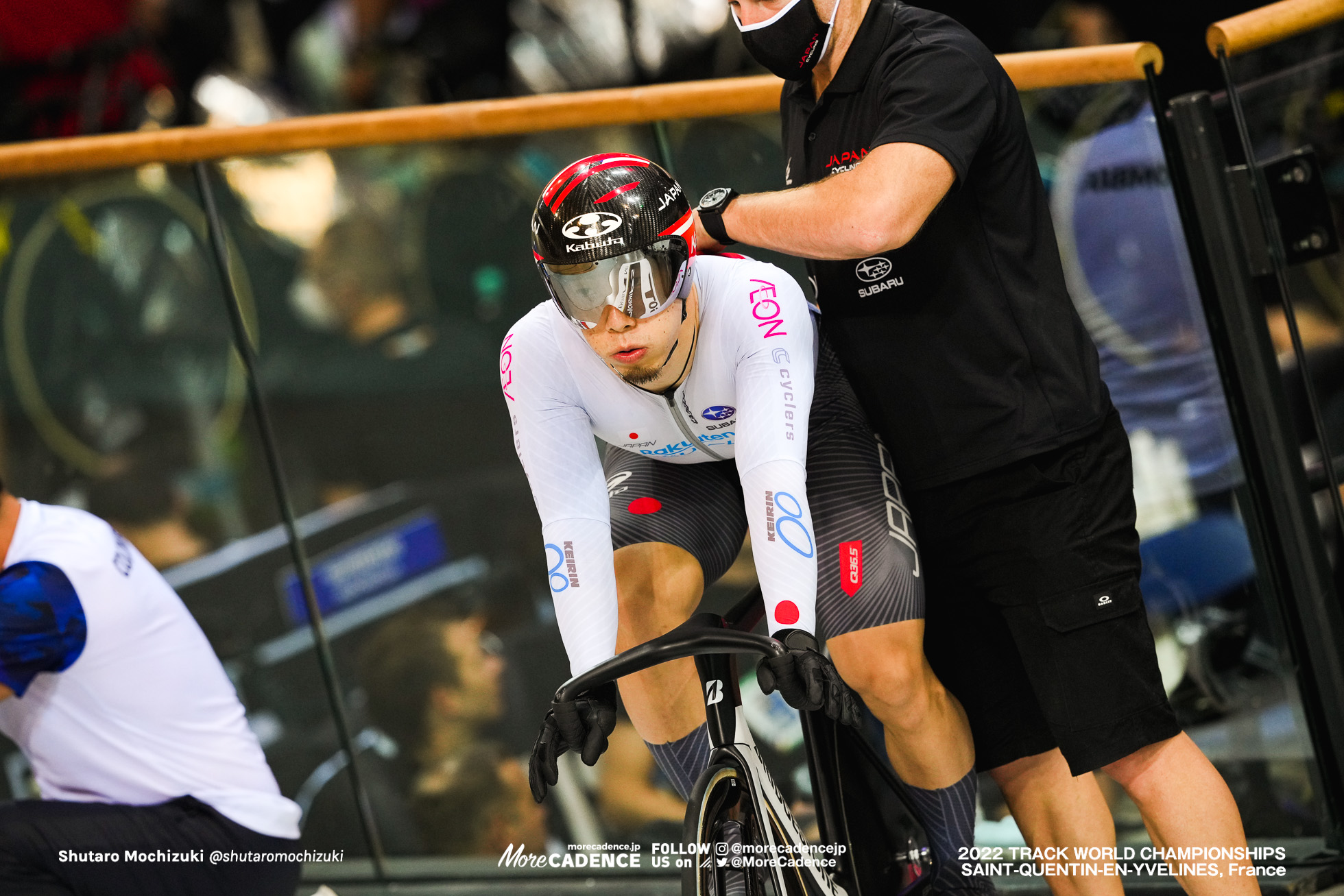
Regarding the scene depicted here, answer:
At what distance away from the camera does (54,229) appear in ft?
14.8

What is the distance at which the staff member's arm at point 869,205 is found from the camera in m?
2.19

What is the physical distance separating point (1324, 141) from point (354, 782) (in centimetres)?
321

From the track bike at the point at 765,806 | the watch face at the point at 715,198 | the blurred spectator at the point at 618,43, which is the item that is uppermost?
the blurred spectator at the point at 618,43

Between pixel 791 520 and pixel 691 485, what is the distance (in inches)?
16.2

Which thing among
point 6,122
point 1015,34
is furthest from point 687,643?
point 6,122

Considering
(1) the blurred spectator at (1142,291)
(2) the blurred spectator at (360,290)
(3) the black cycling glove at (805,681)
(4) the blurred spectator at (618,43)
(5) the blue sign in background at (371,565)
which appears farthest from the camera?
(4) the blurred spectator at (618,43)

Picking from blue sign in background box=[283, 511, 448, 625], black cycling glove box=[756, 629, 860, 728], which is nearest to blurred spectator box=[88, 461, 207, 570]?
blue sign in background box=[283, 511, 448, 625]

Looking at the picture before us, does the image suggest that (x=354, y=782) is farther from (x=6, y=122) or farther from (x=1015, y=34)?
(x=6, y=122)

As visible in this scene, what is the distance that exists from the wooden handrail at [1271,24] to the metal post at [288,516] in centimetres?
275

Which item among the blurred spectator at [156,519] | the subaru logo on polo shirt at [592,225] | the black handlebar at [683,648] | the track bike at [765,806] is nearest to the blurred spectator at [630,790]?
the track bike at [765,806]

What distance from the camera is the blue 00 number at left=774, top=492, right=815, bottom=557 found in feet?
7.12

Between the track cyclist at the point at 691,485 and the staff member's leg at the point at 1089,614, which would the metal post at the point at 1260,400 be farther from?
the track cyclist at the point at 691,485

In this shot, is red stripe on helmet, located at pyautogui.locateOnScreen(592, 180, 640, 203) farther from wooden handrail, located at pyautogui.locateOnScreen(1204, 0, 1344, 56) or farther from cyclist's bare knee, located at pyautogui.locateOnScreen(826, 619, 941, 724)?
wooden handrail, located at pyautogui.locateOnScreen(1204, 0, 1344, 56)

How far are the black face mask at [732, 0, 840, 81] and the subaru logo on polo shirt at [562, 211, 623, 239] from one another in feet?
1.54
